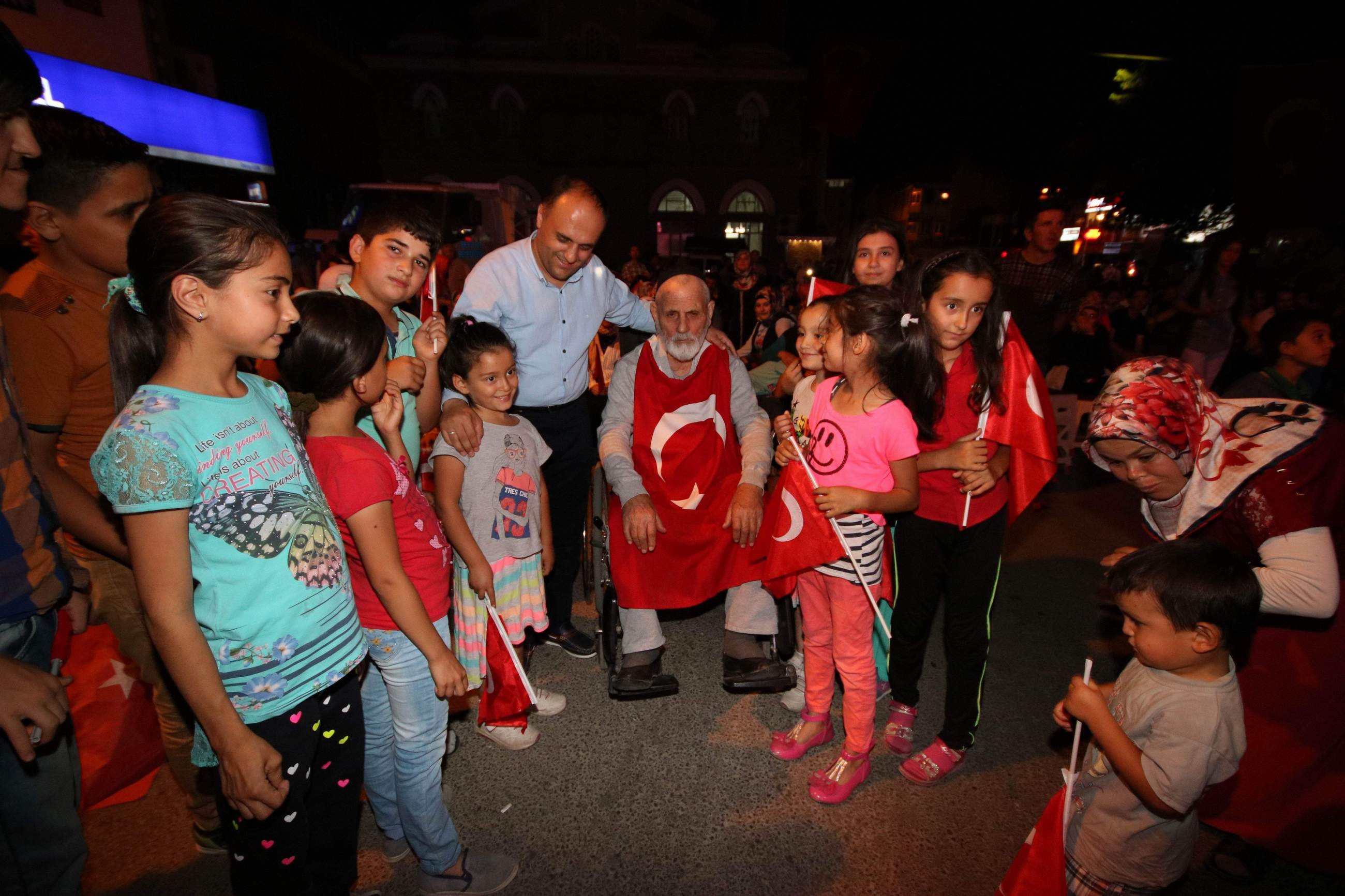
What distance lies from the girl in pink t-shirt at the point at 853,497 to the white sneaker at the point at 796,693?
0.28m

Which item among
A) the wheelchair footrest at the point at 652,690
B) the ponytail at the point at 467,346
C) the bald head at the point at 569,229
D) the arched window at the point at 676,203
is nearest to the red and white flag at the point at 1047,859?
the wheelchair footrest at the point at 652,690

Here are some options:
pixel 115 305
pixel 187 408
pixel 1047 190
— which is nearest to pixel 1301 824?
pixel 187 408

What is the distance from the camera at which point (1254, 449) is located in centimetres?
185

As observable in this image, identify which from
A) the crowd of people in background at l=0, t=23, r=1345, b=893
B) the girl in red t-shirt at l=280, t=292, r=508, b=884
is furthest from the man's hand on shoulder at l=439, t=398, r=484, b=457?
the girl in red t-shirt at l=280, t=292, r=508, b=884

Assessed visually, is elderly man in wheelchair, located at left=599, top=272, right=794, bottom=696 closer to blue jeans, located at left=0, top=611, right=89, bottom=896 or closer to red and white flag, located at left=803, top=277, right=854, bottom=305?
red and white flag, located at left=803, top=277, right=854, bottom=305

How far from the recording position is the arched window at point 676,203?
2762 centimetres

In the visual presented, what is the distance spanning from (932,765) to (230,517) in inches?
104

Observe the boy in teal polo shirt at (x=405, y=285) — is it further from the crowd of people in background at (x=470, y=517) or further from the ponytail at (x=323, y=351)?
the ponytail at (x=323, y=351)

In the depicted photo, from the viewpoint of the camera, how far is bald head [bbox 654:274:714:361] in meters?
3.10

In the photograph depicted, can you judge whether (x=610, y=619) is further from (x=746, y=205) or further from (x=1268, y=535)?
(x=746, y=205)

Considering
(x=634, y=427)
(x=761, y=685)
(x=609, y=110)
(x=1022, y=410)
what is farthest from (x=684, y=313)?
Answer: (x=609, y=110)

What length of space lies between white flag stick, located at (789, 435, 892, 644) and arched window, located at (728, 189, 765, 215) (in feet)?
88.8

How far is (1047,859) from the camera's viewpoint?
1749mm

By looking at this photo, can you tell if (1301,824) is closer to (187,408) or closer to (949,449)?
(949,449)
